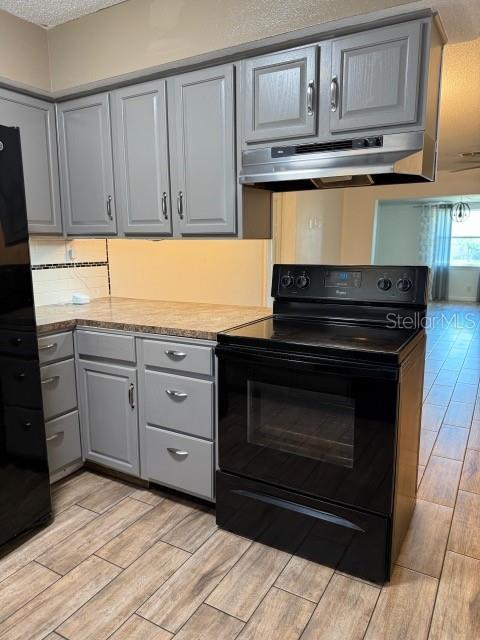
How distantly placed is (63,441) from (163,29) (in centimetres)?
220

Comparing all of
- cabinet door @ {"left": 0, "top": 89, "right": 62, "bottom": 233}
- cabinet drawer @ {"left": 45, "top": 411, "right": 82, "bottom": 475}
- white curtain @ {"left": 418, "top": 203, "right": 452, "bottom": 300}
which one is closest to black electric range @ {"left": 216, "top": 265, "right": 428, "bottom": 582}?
cabinet drawer @ {"left": 45, "top": 411, "right": 82, "bottom": 475}

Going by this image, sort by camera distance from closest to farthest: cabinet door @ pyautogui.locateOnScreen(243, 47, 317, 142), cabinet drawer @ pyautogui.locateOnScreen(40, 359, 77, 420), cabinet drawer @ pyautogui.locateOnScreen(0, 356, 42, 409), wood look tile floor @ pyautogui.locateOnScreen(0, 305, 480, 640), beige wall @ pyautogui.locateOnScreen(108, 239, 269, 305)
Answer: wood look tile floor @ pyautogui.locateOnScreen(0, 305, 480, 640)
cabinet drawer @ pyautogui.locateOnScreen(0, 356, 42, 409)
cabinet door @ pyautogui.locateOnScreen(243, 47, 317, 142)
cabinet drawer @ pyautogui.locateOnScreen(40, 359, 77, 420)
beige wall @ pyautogui.locateOnScreen(108, 239, 269, 305)

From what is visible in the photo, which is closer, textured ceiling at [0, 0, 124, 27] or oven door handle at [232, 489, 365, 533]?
oven door handle at [232, 489, 365, 533]

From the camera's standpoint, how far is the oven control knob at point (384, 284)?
2.04 m

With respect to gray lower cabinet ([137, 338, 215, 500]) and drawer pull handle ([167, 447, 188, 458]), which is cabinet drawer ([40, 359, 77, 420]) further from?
drawer pull handle ([167, 447, 188, 458])

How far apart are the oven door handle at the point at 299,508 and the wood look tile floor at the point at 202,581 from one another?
0.23 metres

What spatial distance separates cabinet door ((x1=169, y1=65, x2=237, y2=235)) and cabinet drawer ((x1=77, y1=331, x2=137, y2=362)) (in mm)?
673

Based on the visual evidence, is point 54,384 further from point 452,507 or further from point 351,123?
point 452,507

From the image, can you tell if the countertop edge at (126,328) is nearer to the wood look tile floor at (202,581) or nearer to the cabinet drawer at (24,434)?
the cabinet drawer at (24,434)

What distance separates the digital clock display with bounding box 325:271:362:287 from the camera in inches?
83.2

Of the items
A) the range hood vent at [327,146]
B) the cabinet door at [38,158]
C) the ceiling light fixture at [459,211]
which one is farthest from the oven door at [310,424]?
the ceiling light fixture at [459,211]

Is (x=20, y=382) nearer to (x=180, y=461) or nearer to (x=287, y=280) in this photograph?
(x=180, y=461)

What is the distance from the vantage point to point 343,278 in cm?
214

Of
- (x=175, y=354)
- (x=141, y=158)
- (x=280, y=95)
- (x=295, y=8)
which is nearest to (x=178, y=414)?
(x=175, y=354)
